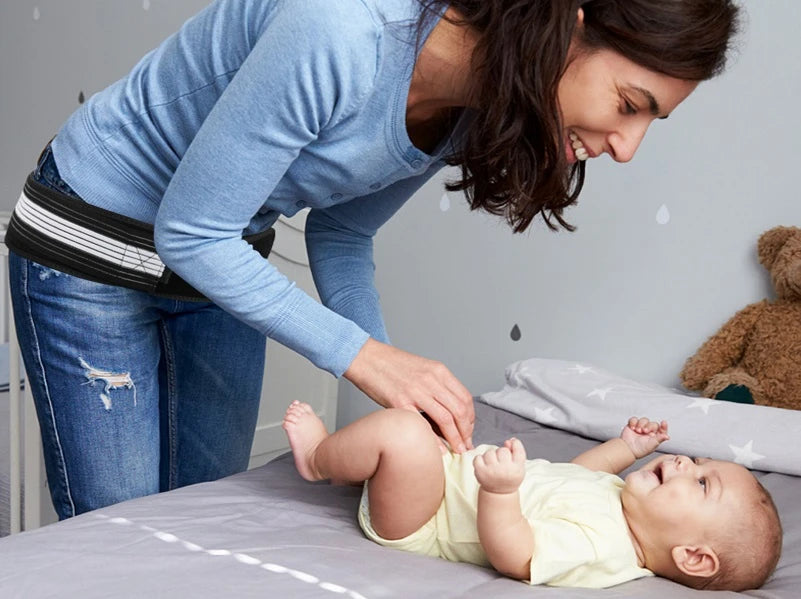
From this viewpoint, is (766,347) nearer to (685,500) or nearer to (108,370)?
(685,500)

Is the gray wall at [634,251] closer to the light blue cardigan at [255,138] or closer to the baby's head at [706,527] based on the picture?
the baby's head at [706,527]

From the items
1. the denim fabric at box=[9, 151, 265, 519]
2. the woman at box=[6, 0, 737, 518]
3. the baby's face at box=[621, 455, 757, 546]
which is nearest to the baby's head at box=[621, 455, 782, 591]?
the baby's face at box=[621, 455, 757, 546]

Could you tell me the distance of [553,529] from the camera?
3.27ft

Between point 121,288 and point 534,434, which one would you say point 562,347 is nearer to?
point 534,434

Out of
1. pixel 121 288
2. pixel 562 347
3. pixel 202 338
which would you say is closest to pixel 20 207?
pixel 121 288

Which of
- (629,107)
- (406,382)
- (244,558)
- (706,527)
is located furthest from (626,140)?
(244,558)

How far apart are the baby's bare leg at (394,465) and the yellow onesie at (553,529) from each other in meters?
0.03

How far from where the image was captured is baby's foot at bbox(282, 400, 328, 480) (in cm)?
108

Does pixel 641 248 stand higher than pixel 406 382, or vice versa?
pixel 641 248

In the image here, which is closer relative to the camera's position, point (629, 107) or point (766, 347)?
point (629, 107)

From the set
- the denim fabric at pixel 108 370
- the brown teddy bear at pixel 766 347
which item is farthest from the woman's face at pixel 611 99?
the brown teddy bear at pixel 766 347

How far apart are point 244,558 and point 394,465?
187mm

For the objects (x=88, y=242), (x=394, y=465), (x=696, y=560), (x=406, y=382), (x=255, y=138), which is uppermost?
(x=255, y=138)

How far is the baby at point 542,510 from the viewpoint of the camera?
0.95 metres
